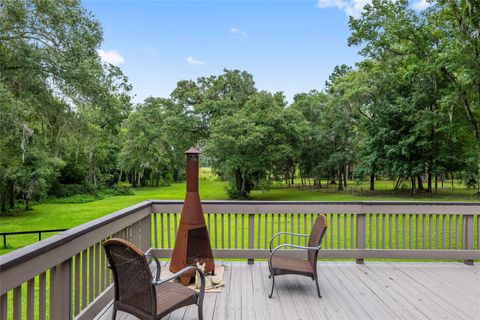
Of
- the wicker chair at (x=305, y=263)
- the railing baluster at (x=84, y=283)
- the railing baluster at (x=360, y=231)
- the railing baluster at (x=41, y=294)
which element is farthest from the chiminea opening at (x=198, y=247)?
the railing baluster at (x=360, y=231)

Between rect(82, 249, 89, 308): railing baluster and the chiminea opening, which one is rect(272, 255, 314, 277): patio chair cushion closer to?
the chiminea opening

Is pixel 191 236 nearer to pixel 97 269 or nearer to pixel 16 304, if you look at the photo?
pixel 97 269

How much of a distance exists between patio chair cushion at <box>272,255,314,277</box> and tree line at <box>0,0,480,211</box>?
6507mm

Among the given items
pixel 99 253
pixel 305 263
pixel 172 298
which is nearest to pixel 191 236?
pixel 99 253

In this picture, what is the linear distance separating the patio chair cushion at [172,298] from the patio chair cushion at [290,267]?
104cm

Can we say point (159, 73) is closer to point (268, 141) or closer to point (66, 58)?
point (268, 141)

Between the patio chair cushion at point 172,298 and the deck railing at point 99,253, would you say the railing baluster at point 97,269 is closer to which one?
the deck railing at point 99,253

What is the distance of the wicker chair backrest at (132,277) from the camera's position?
2.32 meters

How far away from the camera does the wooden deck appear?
10.0ft

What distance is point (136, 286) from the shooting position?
8.05 feet

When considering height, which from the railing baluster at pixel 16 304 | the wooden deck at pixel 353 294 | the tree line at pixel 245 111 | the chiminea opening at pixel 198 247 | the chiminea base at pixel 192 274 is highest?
the tree line at pixel 245 111

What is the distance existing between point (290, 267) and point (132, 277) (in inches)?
67.7

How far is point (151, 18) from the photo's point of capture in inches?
498

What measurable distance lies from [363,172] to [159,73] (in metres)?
14.1
